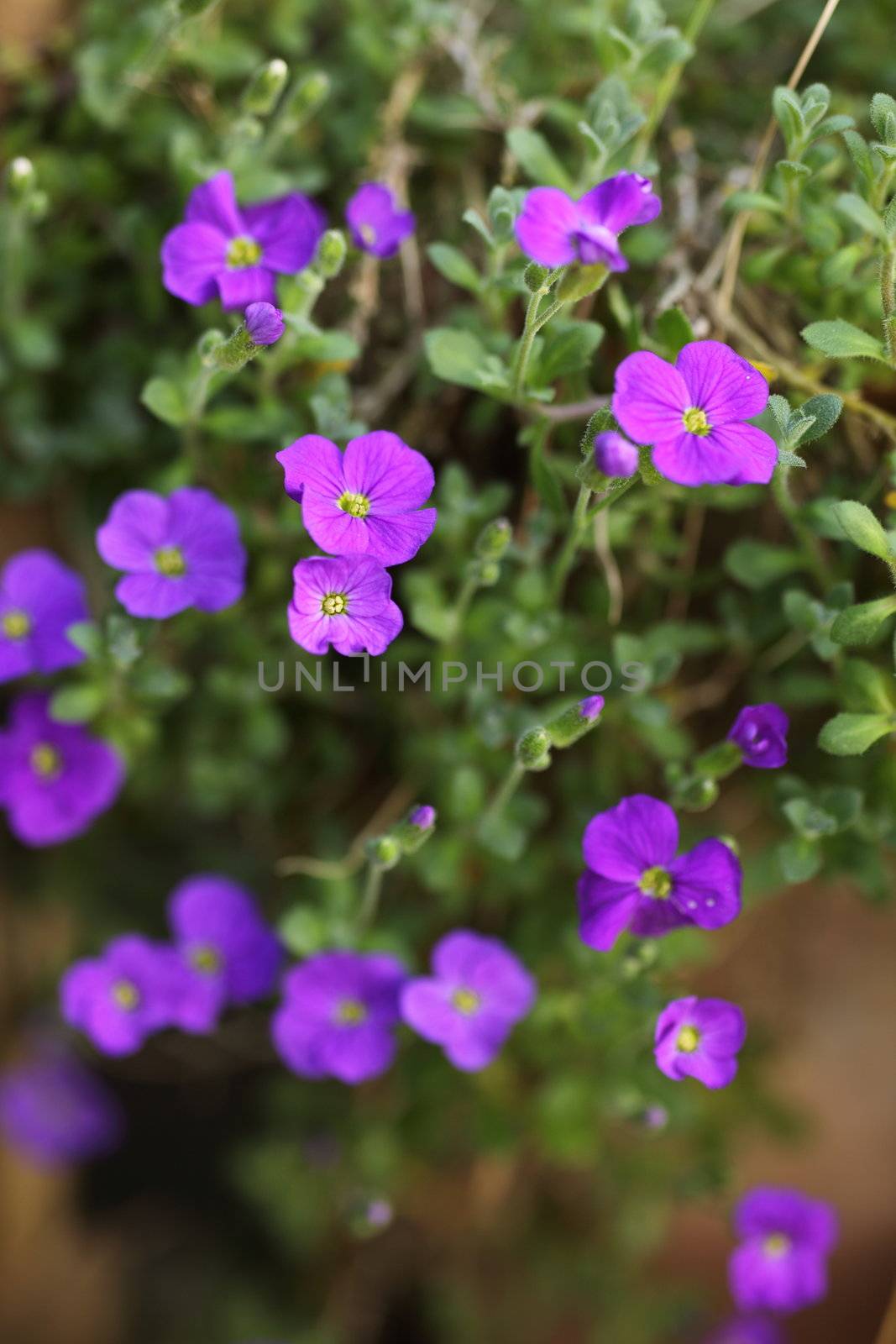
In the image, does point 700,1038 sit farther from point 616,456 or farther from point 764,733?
point 616,456

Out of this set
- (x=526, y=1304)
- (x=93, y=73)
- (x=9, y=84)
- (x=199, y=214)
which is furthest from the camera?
(x=526, y=1304)

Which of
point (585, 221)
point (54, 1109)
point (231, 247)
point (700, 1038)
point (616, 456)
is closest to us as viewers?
point (616, 456)

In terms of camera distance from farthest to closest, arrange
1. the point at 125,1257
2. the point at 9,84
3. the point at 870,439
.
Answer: the point at 125,1257 → the point at 9,84 → the point at 870,439

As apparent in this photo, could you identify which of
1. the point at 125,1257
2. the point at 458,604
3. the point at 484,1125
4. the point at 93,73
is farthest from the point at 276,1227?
the point at 93,73

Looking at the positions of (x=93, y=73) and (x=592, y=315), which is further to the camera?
(x=93, y=73)

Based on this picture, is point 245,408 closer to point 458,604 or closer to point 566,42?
point 458,604

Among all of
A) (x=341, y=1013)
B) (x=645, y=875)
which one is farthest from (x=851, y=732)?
(x=341, y=1013)

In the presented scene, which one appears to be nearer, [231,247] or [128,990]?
[231,247]
